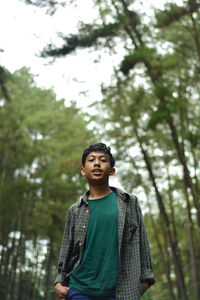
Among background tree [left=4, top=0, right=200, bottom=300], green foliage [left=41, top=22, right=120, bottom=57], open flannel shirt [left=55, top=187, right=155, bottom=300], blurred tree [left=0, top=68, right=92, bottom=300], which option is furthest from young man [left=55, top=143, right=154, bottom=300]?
blurred tree [left=0, top=68, right=92, bottom=300]

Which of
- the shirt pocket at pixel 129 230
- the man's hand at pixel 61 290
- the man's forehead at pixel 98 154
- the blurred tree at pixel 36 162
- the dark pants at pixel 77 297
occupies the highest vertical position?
the blurred tree at pixel 36 162

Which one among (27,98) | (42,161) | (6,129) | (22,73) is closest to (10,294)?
(42,161)

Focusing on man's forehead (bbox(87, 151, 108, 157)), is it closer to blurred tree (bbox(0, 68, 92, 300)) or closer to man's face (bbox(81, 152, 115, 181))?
man's face (bbox(81, 152, 115, 181))

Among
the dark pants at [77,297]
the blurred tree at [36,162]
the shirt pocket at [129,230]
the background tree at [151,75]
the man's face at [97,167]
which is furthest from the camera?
the blurred tree at [36,162]

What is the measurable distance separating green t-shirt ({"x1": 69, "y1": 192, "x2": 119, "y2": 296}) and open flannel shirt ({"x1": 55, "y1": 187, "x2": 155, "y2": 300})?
3 centimetres

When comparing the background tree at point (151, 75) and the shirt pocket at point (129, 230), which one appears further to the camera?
the background tree at point (151, 75)

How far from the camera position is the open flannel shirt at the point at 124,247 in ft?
5.14

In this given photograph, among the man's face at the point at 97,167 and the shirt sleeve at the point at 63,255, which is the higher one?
the man's face at the point at 97,167

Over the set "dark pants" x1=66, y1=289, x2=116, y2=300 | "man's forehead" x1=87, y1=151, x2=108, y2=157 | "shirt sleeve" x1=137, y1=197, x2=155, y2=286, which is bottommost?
"dark pants" x1=66, y1=289, x2=116, y2=300

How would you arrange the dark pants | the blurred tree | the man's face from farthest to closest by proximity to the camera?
the blurred tree → the man's face → the dark pants

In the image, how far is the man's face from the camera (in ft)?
5.84

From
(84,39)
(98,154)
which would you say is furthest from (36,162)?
(98,154)

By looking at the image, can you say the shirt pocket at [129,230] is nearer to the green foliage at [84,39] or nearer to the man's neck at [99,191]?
the man's neck at [99,191]

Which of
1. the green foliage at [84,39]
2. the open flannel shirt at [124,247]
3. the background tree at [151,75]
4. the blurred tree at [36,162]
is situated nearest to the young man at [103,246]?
the open flannel shirt at [124,247]
